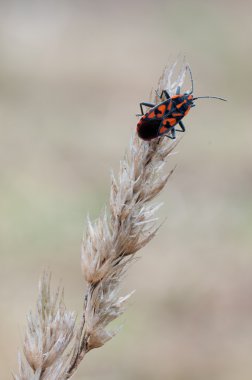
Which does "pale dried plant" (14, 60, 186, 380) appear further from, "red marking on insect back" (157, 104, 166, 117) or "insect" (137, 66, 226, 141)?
"red marking on insect back" (157, 104, 166, 117)

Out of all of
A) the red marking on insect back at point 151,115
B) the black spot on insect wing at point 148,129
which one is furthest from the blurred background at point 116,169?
the red marking on insect back at point 151,115

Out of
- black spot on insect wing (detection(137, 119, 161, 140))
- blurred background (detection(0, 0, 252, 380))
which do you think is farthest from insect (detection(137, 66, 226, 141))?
blurred background (detection(0, 0, 252, 380))

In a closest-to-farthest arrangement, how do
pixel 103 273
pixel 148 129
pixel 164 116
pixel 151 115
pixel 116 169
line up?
1. pixel 103 273
2. pixel 148 129
3. pixel 151 115
4. pixel 164 116
5. pixel 116 169

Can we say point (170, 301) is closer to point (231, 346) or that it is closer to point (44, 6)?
point (231, 346)

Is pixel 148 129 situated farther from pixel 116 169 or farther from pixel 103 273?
pixel 116 169

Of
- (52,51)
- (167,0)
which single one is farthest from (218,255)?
(167,0)

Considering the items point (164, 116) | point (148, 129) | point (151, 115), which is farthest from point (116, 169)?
point (148, 129)
